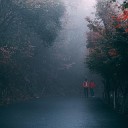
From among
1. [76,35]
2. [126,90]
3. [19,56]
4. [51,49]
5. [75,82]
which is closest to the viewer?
[126,90]

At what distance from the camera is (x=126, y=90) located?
2230cm

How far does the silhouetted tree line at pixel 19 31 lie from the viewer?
29953 mm

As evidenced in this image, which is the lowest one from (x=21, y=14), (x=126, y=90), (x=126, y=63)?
(x=126, y=90)

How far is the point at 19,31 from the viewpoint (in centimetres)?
3275

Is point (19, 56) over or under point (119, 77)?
over

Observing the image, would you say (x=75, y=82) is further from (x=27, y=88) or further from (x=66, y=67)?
(x=27, y=88)

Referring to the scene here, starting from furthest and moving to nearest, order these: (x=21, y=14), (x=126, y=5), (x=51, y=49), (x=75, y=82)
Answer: (x=75, y=82), (x=51, y=49), (x=21, y=14), (x=126, y=5)

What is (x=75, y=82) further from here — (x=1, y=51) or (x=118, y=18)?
(x=118, y=18)

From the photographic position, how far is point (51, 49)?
163 ft

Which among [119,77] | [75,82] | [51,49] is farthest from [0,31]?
[75,82]

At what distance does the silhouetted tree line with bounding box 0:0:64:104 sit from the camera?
30.0 m

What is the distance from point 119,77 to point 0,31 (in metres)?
12.2

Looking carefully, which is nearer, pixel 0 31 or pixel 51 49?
pixel 0 31

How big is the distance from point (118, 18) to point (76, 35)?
37.5 meters
